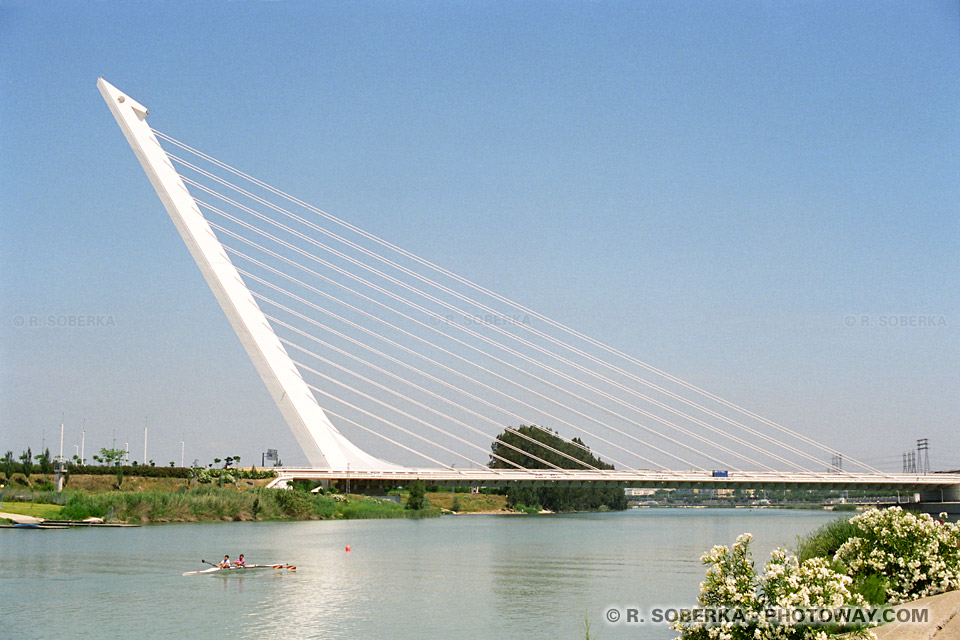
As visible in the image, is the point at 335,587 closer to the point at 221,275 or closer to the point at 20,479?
the point at 221,275

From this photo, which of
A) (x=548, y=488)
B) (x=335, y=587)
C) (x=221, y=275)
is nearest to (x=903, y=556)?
(x=335, y=587)

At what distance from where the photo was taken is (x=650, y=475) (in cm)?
6550

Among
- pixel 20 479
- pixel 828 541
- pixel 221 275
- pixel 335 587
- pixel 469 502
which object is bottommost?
pixel 469 502

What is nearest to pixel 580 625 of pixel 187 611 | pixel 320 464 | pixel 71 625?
pixel 187 611

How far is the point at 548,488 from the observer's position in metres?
95.9

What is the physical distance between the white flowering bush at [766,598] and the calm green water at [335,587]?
6645mm

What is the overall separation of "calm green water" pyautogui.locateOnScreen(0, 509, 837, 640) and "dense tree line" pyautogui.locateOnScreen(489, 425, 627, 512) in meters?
56.7

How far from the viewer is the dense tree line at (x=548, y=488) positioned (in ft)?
311

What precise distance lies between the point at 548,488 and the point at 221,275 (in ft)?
195

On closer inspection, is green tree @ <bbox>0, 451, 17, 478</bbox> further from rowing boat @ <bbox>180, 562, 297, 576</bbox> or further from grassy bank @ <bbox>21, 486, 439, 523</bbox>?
rowing boat @ <bbox>180, 562, 297, 576</bbox>

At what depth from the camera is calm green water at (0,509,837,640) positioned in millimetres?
17016

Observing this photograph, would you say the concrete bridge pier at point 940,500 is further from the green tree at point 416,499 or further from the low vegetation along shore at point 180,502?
the low vegetation along shore at point 180,502

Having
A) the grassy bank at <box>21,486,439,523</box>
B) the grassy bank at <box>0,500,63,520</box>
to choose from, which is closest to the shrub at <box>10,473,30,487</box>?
the grassy bank at <box>21,486,439,523</box>

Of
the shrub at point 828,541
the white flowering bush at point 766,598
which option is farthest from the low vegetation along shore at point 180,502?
the white flowering bush at point 766,598
